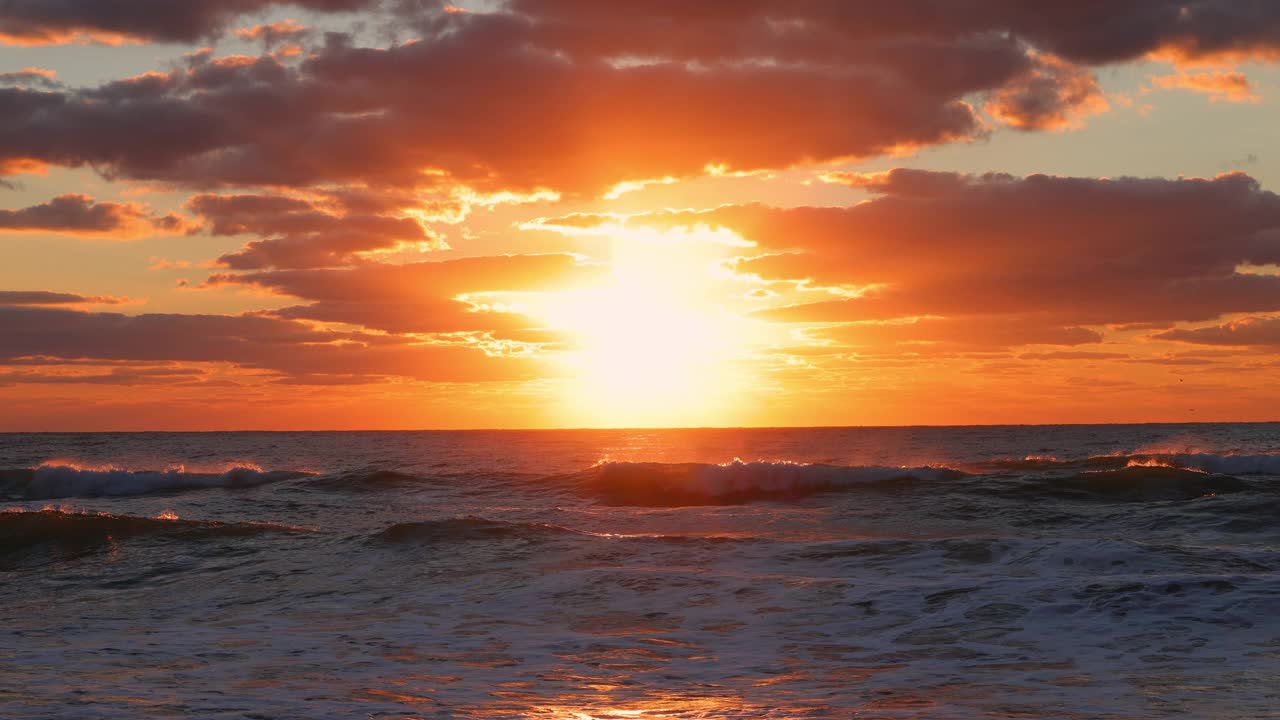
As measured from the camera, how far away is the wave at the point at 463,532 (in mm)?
20359

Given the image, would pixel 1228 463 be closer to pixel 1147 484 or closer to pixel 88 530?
pixel 1147 484

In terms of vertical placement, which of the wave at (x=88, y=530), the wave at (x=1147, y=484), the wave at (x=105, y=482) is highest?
the wave at (x=1147, y=484)

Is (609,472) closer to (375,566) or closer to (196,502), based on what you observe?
(196,502)

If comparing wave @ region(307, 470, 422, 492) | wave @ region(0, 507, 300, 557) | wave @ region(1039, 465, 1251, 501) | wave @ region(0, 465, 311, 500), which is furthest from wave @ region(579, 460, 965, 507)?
wave @ region(0, 465, 311, 500)

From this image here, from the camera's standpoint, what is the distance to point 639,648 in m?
11.6

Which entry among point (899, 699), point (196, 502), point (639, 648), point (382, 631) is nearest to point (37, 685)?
point (382, 631)

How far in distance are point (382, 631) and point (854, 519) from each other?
1521cm

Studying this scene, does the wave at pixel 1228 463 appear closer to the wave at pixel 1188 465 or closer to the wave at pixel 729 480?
the wave at pixel 1188 465

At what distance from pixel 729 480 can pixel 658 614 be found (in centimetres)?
2289

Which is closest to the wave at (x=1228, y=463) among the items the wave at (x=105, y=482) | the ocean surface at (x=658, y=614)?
the ocean surface at (x=658, y=614)

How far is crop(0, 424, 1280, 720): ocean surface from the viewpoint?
9117mm

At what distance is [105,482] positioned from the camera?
1615 inches

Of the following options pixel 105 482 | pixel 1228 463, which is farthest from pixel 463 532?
pixel 1228 463

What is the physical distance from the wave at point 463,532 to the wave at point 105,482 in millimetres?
22812
